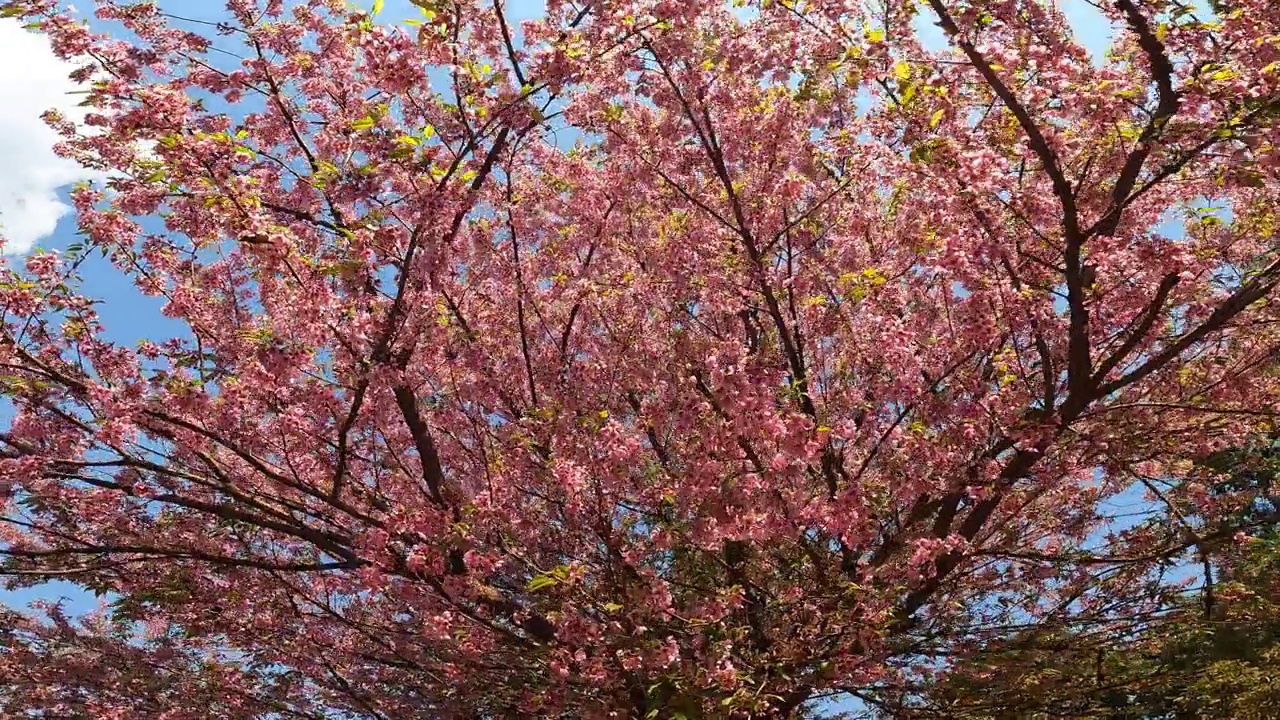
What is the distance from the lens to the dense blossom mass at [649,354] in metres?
5.23

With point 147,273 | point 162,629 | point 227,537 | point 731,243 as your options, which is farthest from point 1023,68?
point 162,629

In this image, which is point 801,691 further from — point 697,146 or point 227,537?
point 227,537

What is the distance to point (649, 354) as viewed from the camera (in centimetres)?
813

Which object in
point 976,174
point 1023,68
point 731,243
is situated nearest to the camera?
point 976,174

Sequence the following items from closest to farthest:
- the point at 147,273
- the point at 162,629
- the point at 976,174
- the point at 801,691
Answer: the point at 976,174 < the point at 147,273 < the point at 801,691 < the point at 162,629

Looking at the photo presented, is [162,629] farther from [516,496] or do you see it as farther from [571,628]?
[571,628]

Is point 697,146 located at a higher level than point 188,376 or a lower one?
higher

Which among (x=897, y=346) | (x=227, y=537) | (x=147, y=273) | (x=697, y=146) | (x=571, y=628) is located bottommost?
(x=571, y=628)

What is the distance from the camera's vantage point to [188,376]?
6164mm

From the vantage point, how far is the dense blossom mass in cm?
523

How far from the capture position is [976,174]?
471 cm

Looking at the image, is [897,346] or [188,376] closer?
[897,346]

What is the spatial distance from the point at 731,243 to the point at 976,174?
312cm

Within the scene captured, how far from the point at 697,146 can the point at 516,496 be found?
3.53 meters
